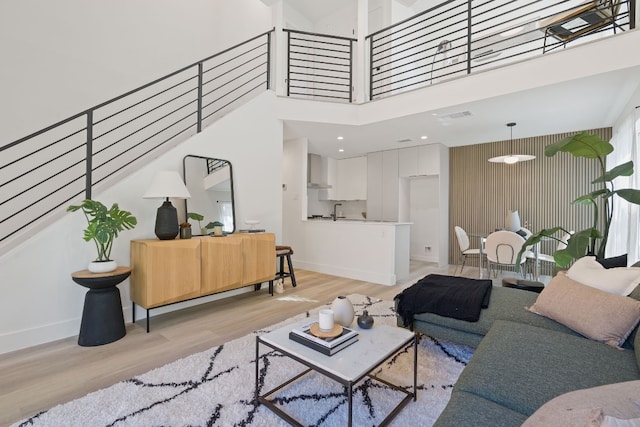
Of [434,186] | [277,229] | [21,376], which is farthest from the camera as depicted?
[434,186]

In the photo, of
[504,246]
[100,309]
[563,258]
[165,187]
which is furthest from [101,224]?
[504,246]

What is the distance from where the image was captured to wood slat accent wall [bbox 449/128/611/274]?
4977 millimetres

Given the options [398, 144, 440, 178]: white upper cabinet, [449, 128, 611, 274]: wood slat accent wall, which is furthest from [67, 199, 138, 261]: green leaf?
[449, 128, 611, 274]: wood slat accent wall

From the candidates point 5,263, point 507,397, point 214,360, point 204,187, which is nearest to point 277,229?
point 204,187

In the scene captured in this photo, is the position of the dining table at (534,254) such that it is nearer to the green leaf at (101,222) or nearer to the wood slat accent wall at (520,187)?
the wood slat accent wall at (520,187)

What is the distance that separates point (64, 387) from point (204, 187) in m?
2.30

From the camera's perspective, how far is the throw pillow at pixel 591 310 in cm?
157

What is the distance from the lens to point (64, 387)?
1859 mm

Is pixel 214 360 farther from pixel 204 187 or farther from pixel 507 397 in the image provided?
pixel 204 187

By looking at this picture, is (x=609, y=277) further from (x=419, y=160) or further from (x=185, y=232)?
(x=419, y=160)

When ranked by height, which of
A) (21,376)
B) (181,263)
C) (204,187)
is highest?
(204,187)

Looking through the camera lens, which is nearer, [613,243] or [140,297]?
[140,297]

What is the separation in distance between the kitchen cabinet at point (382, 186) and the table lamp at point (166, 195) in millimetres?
4407

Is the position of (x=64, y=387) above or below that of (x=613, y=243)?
below
